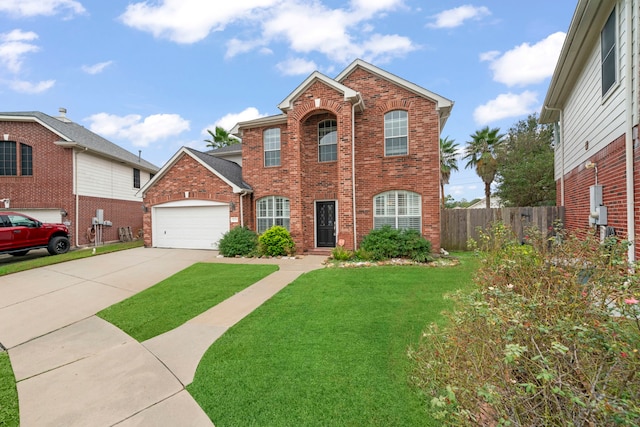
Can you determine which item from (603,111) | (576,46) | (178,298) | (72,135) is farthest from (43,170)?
(603,111)

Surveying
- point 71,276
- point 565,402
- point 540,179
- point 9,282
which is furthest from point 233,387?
point 540,179

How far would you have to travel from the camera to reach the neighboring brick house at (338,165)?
34.9ft

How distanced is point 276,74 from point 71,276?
1314 centimetres

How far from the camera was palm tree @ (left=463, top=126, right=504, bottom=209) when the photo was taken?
69.6 ft

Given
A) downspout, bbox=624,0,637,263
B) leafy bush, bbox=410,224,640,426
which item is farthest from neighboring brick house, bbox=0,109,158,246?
downspout, bbox=624,0,637,263

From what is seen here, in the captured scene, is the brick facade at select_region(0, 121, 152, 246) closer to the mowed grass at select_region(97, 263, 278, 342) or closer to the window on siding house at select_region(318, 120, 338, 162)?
the mowed grass at select_region(97, 263, 278, 342)

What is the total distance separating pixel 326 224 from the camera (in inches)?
466

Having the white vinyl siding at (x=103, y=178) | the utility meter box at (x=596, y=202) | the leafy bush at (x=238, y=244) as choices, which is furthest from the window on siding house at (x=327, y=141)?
the white vinyl siding at (x=103, y=178)

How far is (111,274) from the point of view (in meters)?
8.24

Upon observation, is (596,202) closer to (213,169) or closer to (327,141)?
(327,141)

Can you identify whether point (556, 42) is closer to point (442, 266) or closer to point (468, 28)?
point (468, 28)

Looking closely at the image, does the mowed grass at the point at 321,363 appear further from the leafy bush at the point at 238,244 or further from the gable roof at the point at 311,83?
the gable roof at the point at 311,83

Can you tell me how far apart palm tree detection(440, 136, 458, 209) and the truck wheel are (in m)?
25.5

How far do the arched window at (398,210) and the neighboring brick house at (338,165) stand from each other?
0.12 feet
